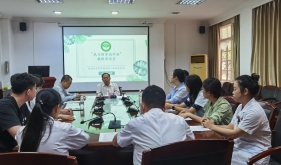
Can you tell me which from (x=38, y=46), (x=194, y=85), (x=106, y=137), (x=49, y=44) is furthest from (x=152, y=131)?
(x=38, y=46)

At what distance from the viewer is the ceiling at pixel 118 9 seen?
5.07m

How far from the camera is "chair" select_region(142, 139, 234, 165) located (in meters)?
1.06

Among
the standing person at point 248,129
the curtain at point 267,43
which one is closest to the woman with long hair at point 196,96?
the standing person at point 248,129

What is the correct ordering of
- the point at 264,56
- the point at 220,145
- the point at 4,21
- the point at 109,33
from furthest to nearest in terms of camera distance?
the point at 109,33
the point at 4,21
the point at 264,56
the point at 220,145

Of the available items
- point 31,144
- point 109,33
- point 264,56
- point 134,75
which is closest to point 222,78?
point 264,56

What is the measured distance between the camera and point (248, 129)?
1.71 m

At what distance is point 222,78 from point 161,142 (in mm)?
5949

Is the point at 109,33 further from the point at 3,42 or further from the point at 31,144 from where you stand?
the point at 31,144

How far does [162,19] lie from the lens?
6.85m

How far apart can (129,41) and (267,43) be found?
11.3 feet

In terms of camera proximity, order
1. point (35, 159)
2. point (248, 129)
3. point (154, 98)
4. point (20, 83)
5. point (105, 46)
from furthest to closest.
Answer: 1. point (105, 46)
2. point (20, 83)
3. point (248, 129)
4. point (154, 98)
5. point (35, 159)

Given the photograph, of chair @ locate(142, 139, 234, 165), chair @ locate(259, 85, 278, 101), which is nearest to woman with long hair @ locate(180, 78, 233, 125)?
chair @ locate(142, 139, 234, 165)

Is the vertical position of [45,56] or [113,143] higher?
[45,56]

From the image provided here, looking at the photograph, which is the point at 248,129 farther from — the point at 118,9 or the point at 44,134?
the point at 118,9
